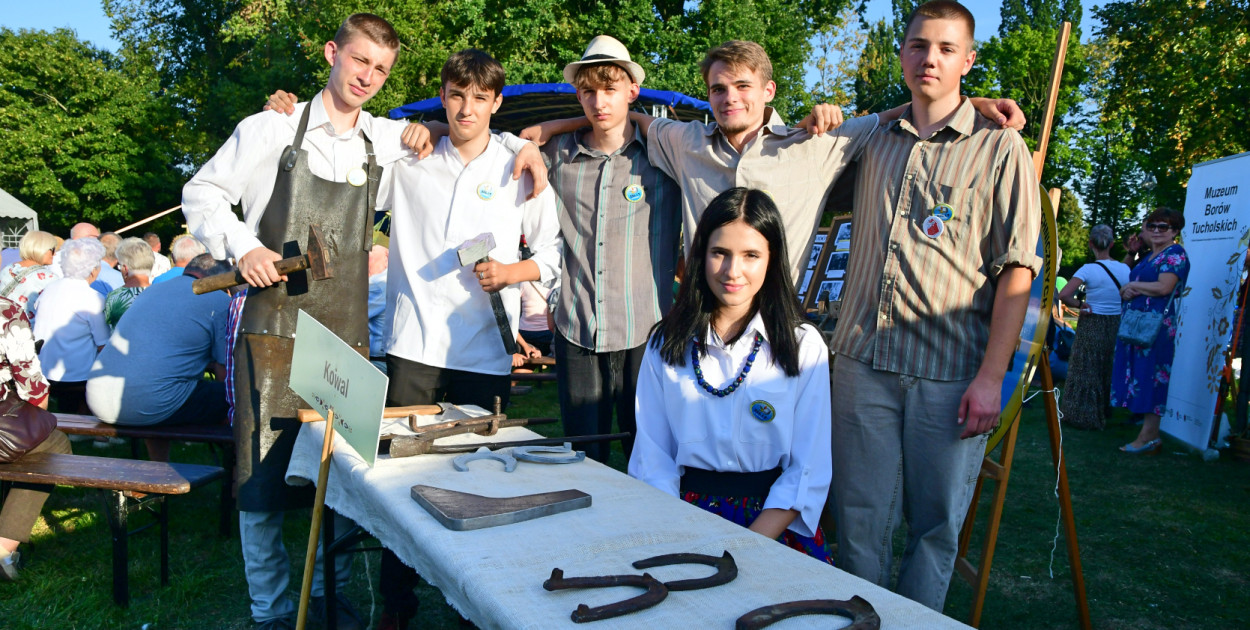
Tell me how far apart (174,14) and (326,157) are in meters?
34.5

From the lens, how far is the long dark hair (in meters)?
2.22

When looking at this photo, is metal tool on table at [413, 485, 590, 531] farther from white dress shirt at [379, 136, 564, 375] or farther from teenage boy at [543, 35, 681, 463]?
teenage boy at [543, 35, 681, 463]

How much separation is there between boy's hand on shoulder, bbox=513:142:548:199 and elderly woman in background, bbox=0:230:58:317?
19.9 feet

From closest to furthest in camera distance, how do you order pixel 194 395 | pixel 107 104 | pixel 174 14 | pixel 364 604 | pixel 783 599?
pixel 783 599 < pixel 364 604 < pixel 194 395 < pixel 107 104 < pixel 174 14

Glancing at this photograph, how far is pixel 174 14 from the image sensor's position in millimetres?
31281

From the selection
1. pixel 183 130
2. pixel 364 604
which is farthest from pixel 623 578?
pixel 183 130

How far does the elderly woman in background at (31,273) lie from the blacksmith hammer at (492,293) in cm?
599

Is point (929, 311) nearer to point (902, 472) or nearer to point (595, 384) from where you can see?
point (902, 472)

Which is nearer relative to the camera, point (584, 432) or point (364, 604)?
point (584, 432)

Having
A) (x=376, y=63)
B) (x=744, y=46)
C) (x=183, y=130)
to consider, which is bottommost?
(x=376, y=63)

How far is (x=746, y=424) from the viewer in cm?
217

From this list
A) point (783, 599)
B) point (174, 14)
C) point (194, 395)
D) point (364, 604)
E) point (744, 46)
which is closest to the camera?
point (783, 599)

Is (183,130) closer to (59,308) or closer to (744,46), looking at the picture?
(59,308)

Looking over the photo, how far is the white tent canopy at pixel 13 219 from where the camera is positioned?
2066cm
